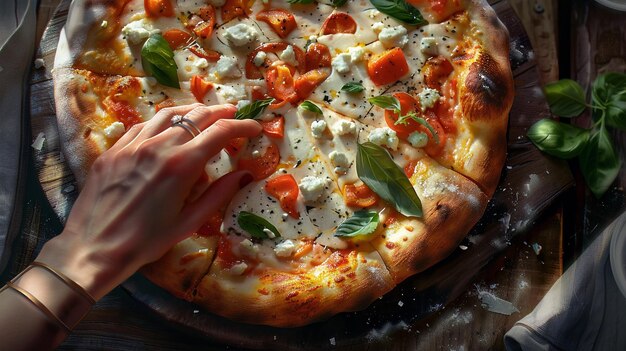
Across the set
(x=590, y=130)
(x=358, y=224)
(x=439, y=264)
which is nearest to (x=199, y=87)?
(x=358, y=224)

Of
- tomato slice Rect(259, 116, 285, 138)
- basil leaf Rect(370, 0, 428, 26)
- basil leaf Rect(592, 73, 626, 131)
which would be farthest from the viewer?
basil leaf Rect(592, 73, 626, 131)

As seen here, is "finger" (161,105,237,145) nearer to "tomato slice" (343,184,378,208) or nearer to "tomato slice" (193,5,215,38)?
"tomato slice" (193,5,215,38)

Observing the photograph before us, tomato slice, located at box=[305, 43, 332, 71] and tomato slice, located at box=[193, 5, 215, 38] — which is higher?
tomato slice, located at box=[193, 5, 215, 38]

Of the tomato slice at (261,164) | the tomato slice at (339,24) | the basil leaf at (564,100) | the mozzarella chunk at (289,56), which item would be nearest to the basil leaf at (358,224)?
the tomato slice at (261,164)

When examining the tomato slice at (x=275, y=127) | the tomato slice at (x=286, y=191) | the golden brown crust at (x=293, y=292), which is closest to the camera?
the golden brown crust at (x=293, y=292)

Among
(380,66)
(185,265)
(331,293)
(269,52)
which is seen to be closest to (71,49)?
(269,52)

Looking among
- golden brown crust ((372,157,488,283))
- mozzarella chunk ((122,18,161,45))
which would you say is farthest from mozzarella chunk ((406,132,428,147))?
mozzarella chunk ((122,18,161,45))

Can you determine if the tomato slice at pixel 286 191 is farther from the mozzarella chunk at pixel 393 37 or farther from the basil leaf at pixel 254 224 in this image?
the mozzarella chunk at pixel 393 37
